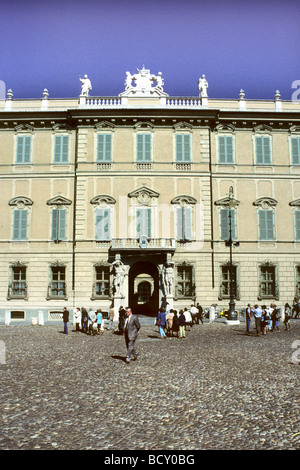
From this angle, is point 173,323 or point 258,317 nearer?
point 173,323

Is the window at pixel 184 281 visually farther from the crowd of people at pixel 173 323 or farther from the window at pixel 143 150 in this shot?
the window at pixel 143 150

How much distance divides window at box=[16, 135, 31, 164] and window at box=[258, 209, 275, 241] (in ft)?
56.0

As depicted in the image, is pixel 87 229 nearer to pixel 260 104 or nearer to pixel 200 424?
pixel 260 104

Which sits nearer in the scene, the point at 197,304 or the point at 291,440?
the point at 291,440

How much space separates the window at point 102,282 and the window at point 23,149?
31.1 feet

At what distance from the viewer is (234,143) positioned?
29672 mm

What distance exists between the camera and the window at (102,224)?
92.3 ft

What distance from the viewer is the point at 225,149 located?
29.5 meters

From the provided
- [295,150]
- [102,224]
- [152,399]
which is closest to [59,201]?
[102,224]

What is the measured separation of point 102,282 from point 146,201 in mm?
6365

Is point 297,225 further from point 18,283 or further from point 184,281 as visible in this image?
point 18,283

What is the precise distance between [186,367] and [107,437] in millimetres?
5763

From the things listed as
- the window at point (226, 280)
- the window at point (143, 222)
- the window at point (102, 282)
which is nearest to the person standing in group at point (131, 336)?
the window at point (102, 282)
